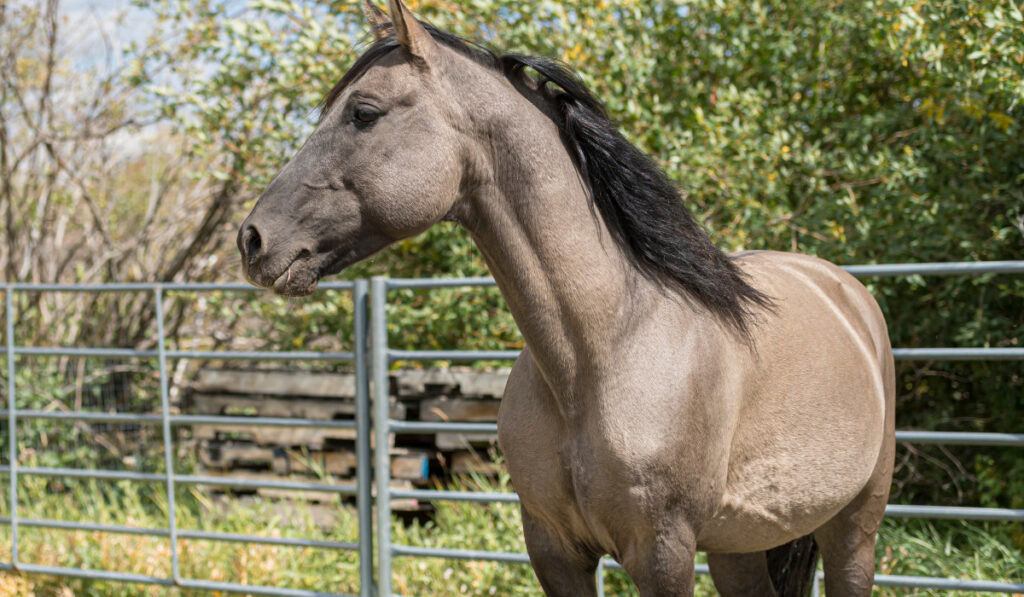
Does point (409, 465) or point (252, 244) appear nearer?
point (252, 244)

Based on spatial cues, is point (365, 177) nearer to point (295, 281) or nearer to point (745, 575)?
point (295, 281)

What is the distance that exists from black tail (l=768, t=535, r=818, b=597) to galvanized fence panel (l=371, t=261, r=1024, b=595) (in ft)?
1.91

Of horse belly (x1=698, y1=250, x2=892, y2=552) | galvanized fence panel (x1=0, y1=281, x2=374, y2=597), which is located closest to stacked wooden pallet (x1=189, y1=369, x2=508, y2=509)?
galvanized fence panel (x1=0, y1=281, x2=374, y2=597)

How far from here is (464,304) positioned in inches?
199

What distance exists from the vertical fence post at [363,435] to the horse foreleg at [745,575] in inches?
70.6

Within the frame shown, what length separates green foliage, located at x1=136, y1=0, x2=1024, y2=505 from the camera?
445 centimetres

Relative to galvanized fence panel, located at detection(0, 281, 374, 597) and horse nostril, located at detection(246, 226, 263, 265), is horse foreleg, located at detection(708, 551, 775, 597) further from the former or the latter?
galvanized fence panel, located at detection(0, 281, 374, 597)

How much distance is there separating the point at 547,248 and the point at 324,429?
3.91m

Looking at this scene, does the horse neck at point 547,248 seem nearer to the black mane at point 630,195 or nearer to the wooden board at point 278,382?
the black mane at point 630,195

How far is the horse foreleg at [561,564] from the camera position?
2.06m

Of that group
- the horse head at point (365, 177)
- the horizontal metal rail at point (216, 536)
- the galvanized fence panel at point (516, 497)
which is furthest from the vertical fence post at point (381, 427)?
the horse head at point (365, 177)

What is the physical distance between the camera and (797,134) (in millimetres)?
5227

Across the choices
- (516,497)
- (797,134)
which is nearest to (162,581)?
(516,497)

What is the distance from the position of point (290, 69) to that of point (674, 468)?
425cm
